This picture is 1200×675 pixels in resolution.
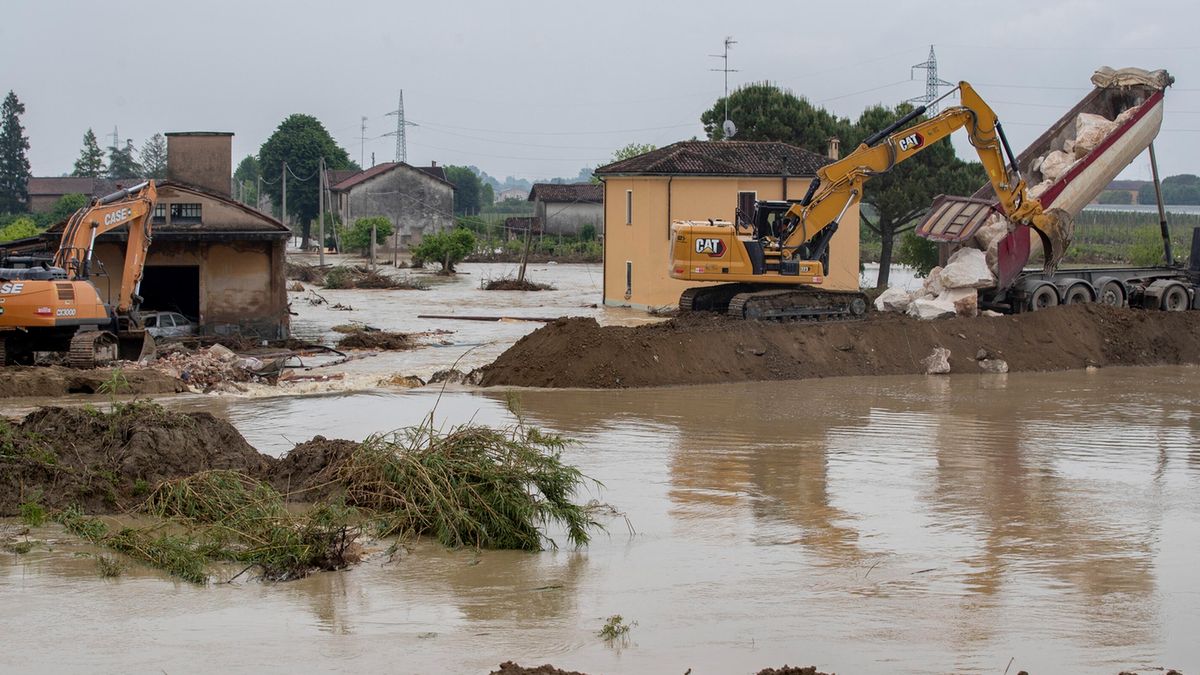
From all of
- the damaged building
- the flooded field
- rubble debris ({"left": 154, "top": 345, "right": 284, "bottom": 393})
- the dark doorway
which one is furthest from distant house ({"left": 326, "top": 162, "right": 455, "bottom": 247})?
the flooded field

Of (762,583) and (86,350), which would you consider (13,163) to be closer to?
(86,350)

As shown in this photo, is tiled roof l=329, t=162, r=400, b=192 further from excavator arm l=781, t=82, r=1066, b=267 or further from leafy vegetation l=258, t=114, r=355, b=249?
excavator arm l=781, t=82, r=1066, b=267

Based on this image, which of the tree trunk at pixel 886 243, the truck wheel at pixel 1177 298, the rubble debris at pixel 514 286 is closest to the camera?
the truck wheel at pixel 1177 298

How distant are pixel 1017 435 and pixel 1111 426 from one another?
1.81 metres

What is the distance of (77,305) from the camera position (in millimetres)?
22375

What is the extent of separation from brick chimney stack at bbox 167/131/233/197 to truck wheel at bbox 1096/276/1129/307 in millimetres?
19537

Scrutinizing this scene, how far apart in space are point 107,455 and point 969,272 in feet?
60.6

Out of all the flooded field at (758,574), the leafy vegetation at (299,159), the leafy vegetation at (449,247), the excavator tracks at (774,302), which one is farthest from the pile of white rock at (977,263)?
the leafy vegetation at (299,159)

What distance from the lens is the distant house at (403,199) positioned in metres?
82.9

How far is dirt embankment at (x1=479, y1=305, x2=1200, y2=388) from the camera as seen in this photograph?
2172 centimetres

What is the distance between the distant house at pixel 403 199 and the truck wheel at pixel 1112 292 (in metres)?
58.0

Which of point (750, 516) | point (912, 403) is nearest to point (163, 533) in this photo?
point (750, 516)

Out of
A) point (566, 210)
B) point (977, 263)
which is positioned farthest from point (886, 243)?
point (566, 210)

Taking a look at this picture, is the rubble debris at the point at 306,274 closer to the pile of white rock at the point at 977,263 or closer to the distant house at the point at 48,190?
the pile of white rock at the point at 977,263
